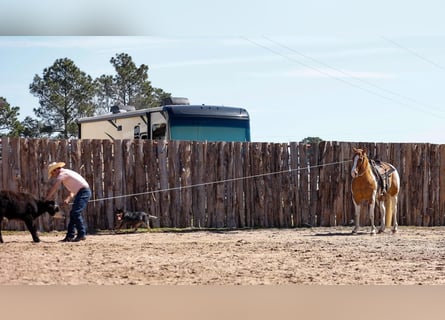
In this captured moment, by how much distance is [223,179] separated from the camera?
1759cm

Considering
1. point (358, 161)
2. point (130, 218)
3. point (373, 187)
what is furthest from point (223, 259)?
point (373, 187)

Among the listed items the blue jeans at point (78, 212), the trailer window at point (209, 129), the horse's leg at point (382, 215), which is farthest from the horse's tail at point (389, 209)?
the blue jeans at point (78, 212)

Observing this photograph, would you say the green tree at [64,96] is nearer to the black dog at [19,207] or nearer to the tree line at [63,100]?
the tree line at [63,100]

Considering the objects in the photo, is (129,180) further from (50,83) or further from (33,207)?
(50,83)

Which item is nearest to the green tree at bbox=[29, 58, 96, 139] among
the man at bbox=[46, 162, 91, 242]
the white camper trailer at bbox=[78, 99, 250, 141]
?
the white camper trailer at bbox=[78, 99, 250, 141]

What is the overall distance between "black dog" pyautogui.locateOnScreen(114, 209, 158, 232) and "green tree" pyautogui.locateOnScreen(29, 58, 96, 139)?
11.8 m

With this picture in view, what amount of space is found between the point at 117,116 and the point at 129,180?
150 inches

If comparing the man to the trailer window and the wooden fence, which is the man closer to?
the wooden fence

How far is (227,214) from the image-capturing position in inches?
695

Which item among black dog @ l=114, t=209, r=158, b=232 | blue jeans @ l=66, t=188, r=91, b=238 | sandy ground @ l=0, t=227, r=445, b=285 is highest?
blue jeans @ l=66, t=188, r=91, b=238

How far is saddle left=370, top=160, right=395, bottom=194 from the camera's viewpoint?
652 inches

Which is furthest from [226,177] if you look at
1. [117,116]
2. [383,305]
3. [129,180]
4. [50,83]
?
[50,83]

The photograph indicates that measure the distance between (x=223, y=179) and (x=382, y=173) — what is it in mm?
3290

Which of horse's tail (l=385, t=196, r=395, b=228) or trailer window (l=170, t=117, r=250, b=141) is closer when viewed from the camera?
horse's tail (l=385, t=196, r=395, b=228)
